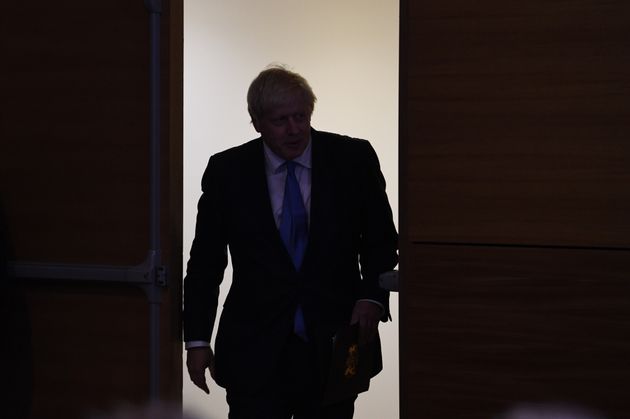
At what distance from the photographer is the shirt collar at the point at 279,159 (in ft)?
9.73

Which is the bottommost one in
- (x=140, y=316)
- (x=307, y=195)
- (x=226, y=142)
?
(x=140, y=316)

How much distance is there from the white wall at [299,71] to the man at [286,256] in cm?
178

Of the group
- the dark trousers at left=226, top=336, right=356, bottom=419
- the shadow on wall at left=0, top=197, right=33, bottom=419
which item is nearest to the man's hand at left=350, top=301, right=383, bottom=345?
the dark trousers at left=226, top=336, right=356, bottom=419

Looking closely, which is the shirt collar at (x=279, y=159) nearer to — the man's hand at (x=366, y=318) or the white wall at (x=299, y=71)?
the man's hand at (x=366, y=318)

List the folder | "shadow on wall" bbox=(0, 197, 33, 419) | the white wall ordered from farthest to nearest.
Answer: the white wall < "shadow on wall" bbox=(0, 197, 33, 419) < the folder

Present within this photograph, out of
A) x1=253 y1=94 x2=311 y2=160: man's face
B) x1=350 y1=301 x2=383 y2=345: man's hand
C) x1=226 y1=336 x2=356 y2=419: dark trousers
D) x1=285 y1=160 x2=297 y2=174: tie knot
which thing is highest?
x1=253 y1=94 x2=311 y2=160: man's face
